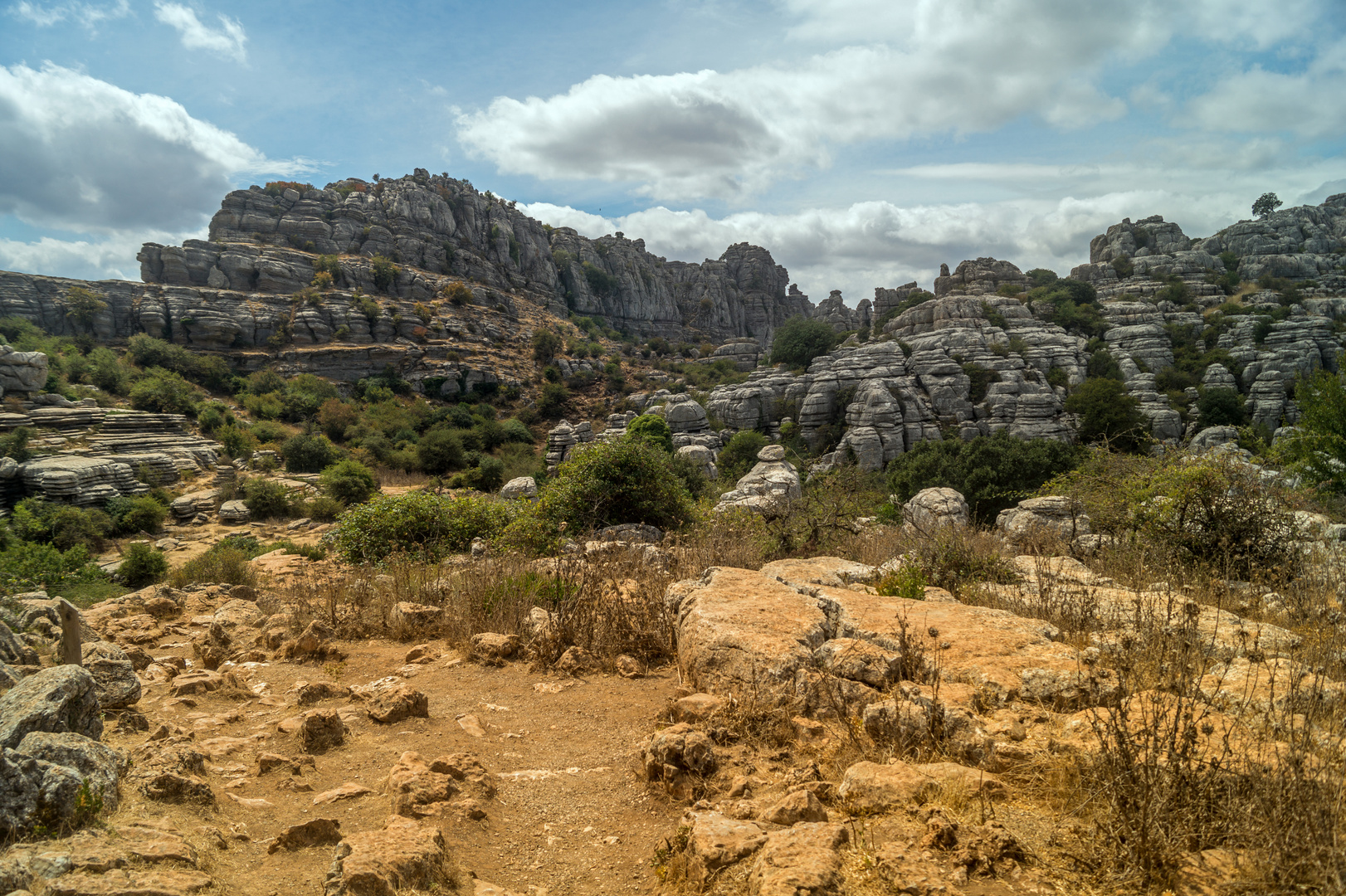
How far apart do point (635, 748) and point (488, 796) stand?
88cm

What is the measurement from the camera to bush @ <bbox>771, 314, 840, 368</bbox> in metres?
49.5

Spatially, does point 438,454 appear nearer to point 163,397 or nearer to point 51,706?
point 163,397

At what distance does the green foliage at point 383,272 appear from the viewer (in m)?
53.1

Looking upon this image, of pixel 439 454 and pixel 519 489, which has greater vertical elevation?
pixel 519 489

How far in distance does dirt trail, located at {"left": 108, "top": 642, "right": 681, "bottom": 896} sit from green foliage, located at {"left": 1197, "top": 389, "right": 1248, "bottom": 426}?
4556 cm

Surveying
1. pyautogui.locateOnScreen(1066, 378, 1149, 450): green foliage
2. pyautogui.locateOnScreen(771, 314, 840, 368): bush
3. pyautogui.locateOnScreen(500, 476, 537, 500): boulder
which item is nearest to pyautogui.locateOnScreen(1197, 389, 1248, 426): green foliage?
pyautogui.locateOnScreen(1066, 378, 1149, 450): green foliage

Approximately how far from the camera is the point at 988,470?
22078 mm

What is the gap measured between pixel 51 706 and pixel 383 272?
189 ft

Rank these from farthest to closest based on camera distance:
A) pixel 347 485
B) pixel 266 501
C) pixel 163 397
A: pixel 163 397
pixel 347 485
pixel 266 501

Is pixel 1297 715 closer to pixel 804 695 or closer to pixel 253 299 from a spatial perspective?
pixel 804 695

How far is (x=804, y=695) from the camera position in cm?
346

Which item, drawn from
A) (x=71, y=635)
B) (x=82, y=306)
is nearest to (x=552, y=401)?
(x=82, y=306)

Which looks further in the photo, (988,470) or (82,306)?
(82,306)

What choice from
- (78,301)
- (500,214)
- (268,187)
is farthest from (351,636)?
(500,214)
